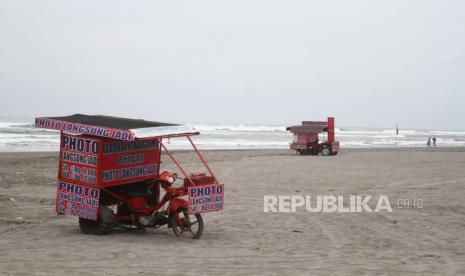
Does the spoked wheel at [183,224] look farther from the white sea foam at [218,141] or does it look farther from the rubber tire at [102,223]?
the white sea foam at [218,141]

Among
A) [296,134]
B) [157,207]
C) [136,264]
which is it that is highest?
[296,134]

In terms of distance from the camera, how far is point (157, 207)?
834 centimetres

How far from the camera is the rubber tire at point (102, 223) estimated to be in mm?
8078

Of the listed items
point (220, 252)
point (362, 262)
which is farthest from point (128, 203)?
point (362, 262)

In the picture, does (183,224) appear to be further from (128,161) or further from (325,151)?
(325,151)

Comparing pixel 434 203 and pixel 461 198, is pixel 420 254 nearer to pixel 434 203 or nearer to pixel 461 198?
A: pixel 434 203

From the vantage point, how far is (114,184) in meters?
8.29

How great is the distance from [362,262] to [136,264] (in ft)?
8.91

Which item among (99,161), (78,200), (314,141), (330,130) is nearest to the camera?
(99,161)

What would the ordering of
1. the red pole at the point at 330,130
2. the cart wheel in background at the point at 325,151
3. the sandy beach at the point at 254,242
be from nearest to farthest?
the sandy beach at the point at 254,242, the cart wheel in background at the point at 325,151, the red pole at the point at 330,130

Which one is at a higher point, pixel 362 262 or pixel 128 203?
pixel 128 203

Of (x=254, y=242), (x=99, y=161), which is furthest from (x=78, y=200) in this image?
(x=254, y=242)

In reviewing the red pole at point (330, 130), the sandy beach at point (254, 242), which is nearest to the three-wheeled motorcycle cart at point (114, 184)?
the sandy beach at point (254, 242)

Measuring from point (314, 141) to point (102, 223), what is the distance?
25287 millimetres
